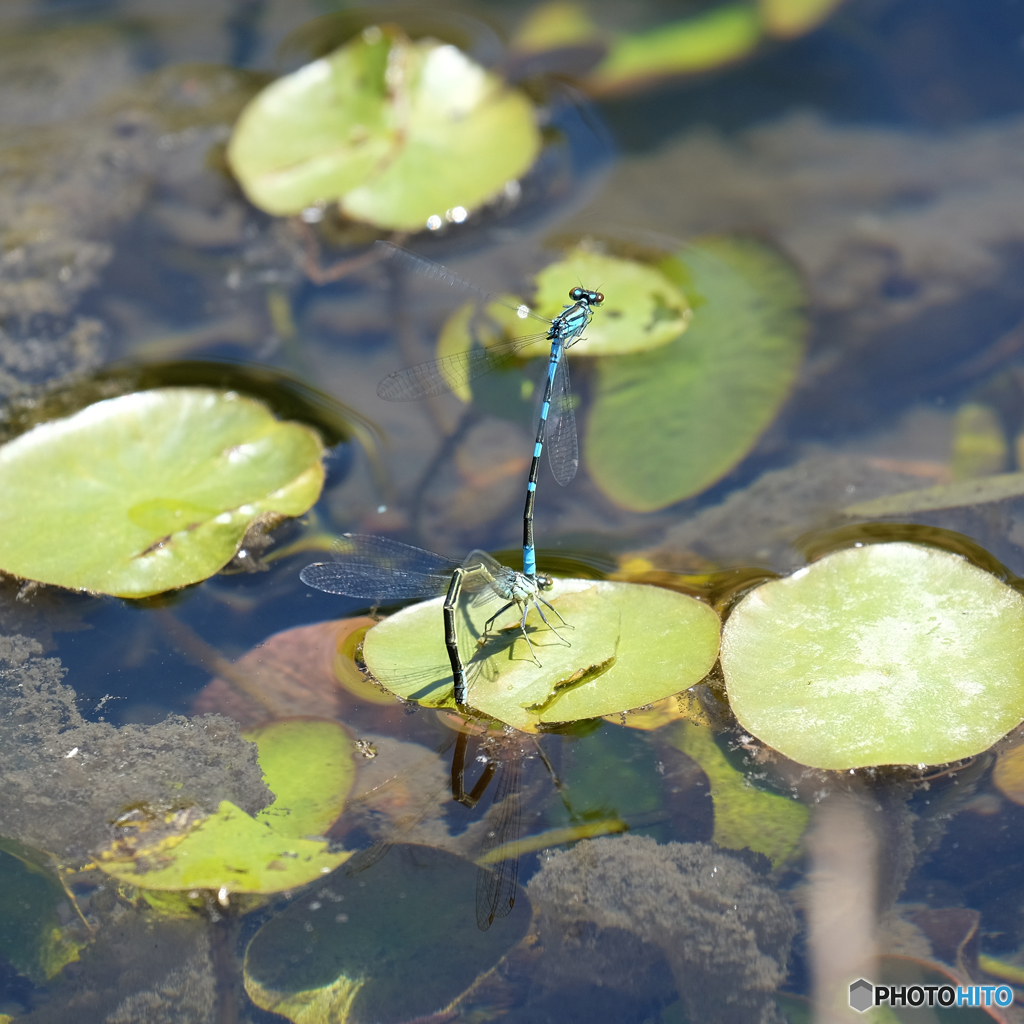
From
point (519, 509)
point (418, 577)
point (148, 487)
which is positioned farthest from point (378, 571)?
point (148, 487)

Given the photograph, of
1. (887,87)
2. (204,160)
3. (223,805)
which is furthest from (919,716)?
(204,160)

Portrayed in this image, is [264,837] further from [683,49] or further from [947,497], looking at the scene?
[683,49]

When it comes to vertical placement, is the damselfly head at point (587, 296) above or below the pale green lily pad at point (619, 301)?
above

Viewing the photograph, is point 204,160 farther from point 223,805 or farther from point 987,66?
point 987,66

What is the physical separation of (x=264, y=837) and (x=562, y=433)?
6.17 ft

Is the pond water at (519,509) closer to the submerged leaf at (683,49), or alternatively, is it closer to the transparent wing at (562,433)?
the submerged leaf at (683,49)

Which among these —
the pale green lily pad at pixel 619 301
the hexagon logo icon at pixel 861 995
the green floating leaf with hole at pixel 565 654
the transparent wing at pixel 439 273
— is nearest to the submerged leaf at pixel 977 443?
the pale green lily pad at pixel 619 301

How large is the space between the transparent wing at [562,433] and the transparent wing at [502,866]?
1.20 metres

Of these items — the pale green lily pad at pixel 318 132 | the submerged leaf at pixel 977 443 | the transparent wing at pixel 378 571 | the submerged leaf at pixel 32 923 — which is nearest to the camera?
the submerged leaf at pixel 32 923

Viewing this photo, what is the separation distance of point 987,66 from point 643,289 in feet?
8.14

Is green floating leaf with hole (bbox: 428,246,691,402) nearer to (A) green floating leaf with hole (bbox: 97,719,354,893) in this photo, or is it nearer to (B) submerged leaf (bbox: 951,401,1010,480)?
(B) submerged leaf (bbox: 951,401,1010,480)

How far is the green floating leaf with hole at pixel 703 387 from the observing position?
154 inches

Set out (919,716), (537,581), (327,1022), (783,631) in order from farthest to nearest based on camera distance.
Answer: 1. (537,581)
2. (783,631)
3. (919,716)
4. (327,1022)

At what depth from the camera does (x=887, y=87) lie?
5.05 m
